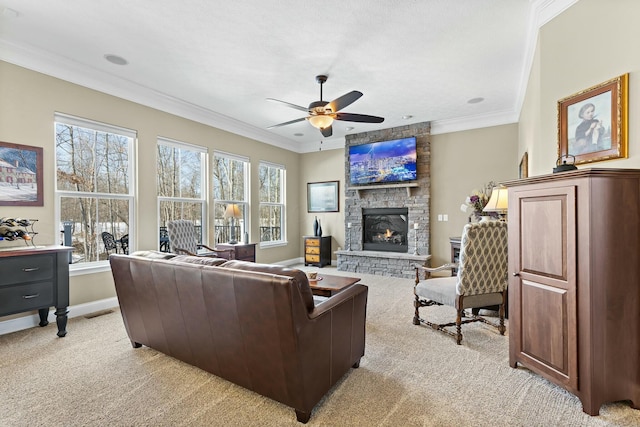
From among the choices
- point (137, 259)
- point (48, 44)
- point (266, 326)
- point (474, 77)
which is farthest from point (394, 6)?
point (48, 44)

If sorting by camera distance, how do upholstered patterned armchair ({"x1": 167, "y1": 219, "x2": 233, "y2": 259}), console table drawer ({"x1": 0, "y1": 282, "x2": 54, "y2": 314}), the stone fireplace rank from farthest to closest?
the stone fireplace, upholstered patterned armchair ({"x1": 167, "y1": 219, "x2": 233, "y2": 259}), console table drawer ({"x1": 0, "y1": 282, "x2": 54, "y2": 314})

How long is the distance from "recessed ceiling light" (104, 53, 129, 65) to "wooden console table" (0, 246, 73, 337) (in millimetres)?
2148

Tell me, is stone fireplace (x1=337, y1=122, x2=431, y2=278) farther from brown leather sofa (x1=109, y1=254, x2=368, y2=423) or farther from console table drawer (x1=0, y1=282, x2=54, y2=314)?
console table drawer (x1=0, y1=282, x2=54, y2=314)

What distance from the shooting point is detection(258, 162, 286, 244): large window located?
22.3 feet

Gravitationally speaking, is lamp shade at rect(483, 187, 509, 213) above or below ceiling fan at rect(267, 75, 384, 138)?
below

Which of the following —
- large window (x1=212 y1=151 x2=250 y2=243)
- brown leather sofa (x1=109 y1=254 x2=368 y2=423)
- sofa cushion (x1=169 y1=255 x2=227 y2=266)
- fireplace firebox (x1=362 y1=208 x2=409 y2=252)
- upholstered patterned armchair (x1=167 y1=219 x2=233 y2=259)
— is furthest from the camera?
fireplace firebox (x1=362 y1=208 x2=409 y2=252)

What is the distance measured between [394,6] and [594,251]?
2354mm

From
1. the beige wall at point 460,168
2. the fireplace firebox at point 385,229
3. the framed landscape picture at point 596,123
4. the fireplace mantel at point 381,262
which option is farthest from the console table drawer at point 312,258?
the framed landscape picture at point 596,123

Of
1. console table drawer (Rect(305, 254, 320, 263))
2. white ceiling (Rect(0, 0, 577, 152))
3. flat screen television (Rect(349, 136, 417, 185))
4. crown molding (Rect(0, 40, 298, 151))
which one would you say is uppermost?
white ceiling (Rect(0, 0, 577, 152))

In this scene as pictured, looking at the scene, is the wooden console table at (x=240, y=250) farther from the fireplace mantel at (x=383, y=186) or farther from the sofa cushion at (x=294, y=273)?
the sofa cushion at (x=294, y=273)

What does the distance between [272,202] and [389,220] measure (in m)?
2.66

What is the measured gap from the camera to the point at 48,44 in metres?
3.20

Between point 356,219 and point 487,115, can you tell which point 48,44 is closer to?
point 356,219

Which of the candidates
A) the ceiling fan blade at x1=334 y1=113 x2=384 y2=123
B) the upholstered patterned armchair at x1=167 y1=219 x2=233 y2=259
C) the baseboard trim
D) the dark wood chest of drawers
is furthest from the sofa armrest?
the dark wood chest of drawers
